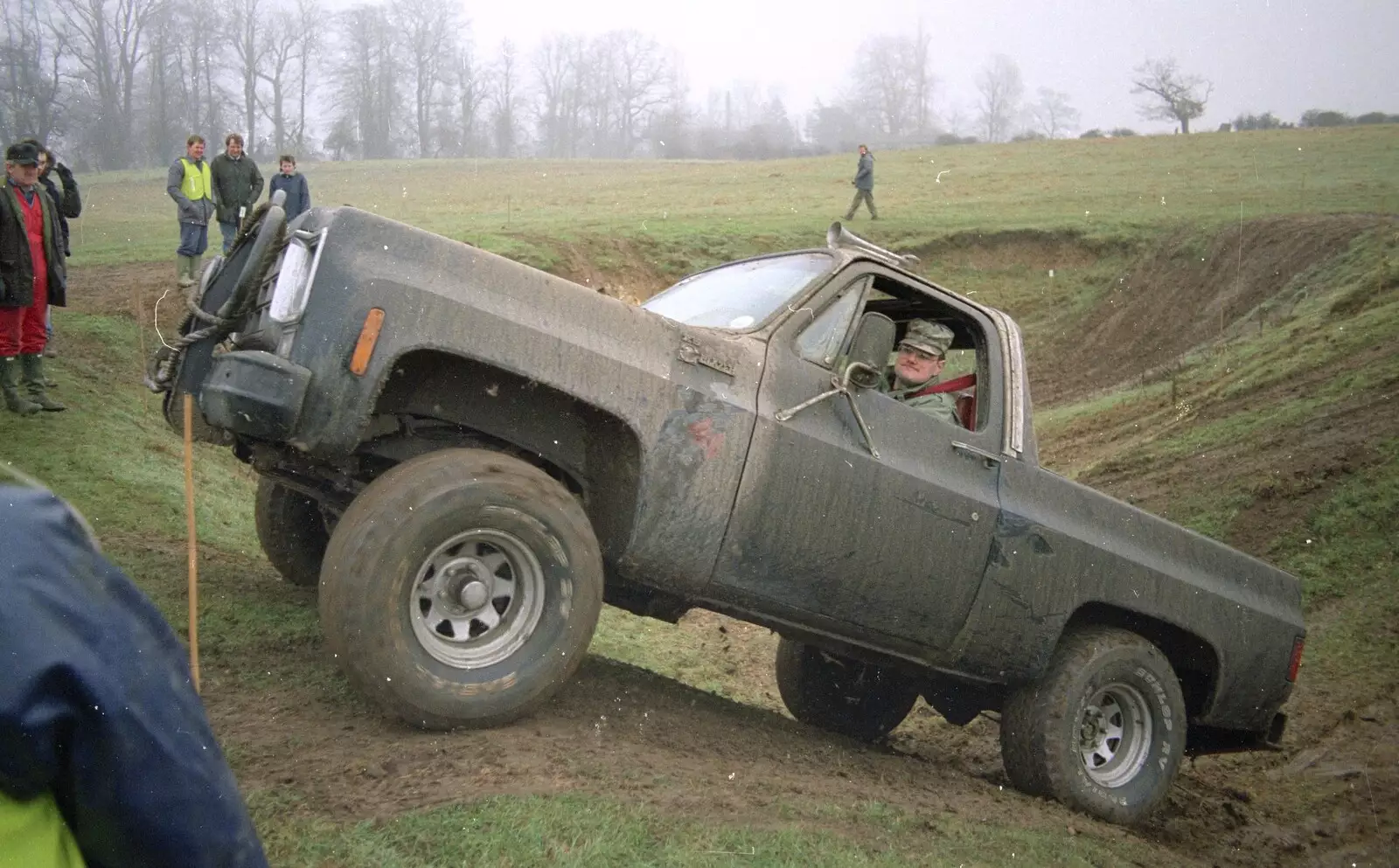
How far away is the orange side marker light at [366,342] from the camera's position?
4.32 meters

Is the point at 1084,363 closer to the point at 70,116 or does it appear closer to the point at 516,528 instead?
the point at 70,116

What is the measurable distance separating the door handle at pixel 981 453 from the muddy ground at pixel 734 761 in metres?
1.49

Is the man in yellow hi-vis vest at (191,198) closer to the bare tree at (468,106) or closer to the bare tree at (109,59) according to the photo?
the bare tree at (109,59)

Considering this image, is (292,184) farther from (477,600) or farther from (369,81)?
(369,81)

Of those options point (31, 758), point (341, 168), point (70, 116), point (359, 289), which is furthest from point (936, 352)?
point (341, 168)

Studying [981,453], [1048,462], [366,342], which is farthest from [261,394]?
[1048,462]

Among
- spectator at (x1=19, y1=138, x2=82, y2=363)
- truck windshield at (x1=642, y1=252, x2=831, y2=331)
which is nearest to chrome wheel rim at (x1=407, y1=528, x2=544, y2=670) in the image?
truck windshield at (x1=642, y1=252, x2=831, y2=331)

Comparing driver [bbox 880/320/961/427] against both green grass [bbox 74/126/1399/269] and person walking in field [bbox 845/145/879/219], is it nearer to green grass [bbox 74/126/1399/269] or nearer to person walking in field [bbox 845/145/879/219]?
green grass [bbox 74/126/1399/269]

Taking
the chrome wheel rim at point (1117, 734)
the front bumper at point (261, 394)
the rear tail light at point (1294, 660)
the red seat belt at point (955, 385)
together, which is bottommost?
the chrome wheel rim at point (1117, 734)

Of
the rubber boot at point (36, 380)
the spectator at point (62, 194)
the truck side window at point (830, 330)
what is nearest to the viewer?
the truck side window at point (830, 330)

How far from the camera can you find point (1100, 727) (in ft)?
20.6

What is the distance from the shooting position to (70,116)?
613 inches

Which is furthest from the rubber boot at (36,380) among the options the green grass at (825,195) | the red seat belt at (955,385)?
the green grass at (825,195)

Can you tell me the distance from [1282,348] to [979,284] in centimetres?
1037
